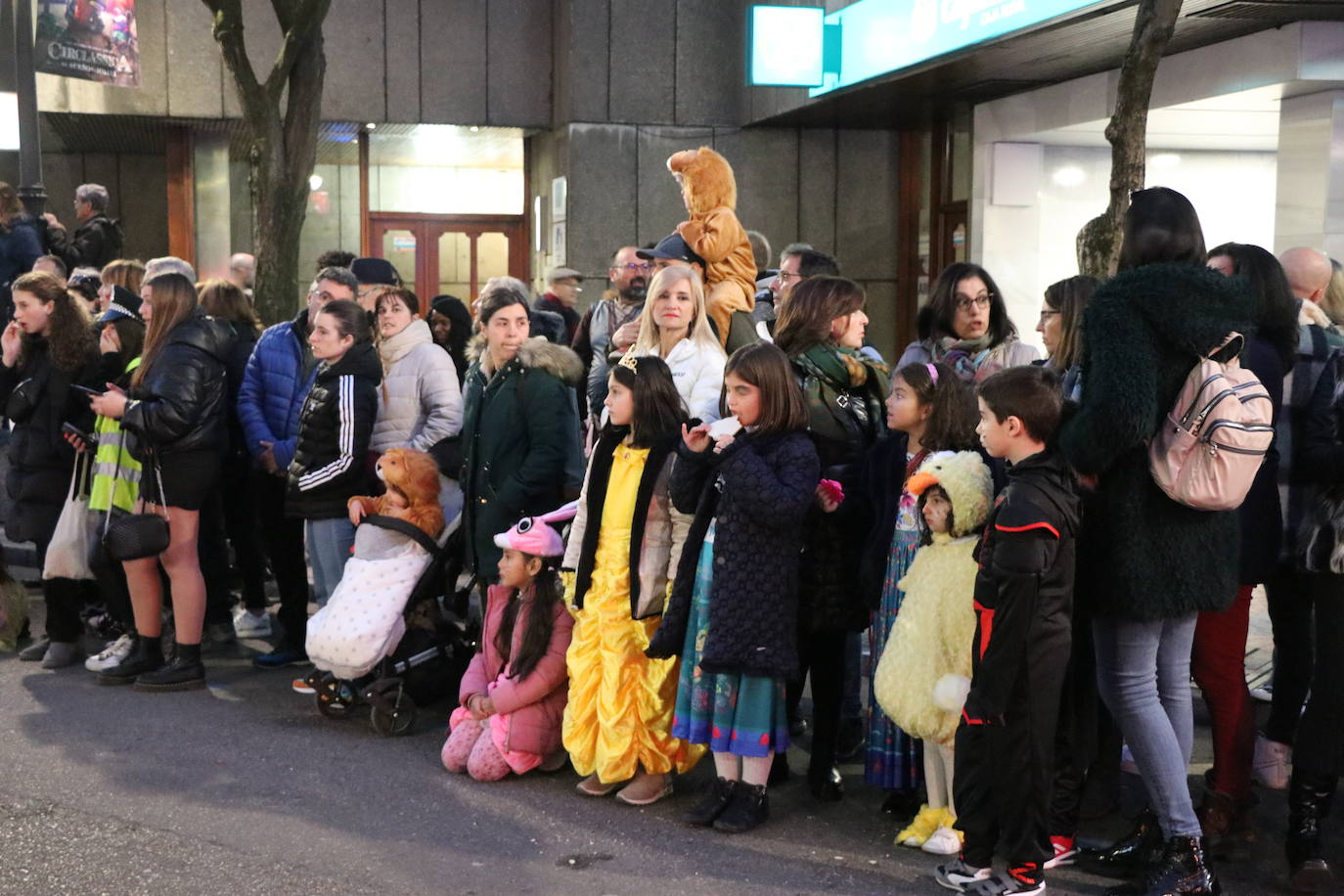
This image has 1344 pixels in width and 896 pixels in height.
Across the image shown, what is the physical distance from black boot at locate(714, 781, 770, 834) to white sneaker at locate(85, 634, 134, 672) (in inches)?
140

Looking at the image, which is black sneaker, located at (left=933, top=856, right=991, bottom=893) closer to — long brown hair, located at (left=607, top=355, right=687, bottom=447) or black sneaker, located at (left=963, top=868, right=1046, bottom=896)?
black sneaker, located at (left=963, top=868, right=1046, bottom=896)

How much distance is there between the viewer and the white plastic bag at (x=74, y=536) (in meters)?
7.41

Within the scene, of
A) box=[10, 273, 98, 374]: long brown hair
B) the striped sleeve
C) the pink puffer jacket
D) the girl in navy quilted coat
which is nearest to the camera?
the girl in navy quilted coat

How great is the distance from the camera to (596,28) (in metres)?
16.4

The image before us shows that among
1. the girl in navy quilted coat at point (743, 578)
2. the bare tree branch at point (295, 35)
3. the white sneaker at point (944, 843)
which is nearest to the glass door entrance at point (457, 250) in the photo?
the bare tree branch at point (295, 35)

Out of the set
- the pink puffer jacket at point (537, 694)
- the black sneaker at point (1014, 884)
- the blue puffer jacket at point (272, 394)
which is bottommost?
the black sneaker at point (1014, 884)

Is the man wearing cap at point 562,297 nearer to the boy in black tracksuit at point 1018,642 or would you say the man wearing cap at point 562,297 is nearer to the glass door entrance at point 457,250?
the boy in black tracksuit at point 1018,642

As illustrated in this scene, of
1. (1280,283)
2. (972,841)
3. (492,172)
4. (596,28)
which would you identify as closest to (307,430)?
(972,841)

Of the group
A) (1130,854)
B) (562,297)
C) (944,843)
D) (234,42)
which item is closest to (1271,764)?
(1130,854)

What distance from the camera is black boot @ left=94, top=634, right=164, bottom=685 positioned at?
7242 mm

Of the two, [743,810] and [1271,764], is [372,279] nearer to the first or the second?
[743,810]

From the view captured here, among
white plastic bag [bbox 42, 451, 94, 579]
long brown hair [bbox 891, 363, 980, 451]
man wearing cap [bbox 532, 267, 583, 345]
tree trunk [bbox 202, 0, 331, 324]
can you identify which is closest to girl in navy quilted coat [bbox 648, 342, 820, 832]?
long brown hair [bbox 891, 363, 980, 451]

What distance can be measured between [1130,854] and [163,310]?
4.98 m

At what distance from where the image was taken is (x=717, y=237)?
684 cm
